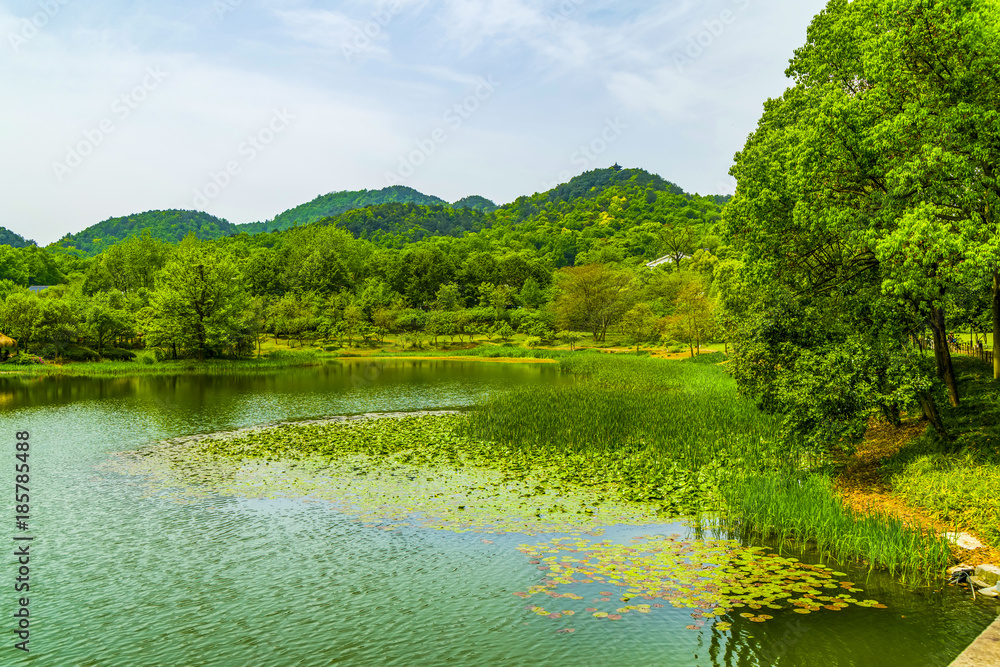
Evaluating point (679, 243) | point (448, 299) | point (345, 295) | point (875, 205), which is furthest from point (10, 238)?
point (875, 205)

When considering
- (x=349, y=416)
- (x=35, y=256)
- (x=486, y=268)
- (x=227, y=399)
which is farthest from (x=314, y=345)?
(x=35, y=256)

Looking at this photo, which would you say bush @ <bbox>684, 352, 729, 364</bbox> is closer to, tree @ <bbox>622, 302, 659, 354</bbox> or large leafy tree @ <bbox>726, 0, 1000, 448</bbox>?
tree @ <bbox>622, 302, 659, 354</bbox>

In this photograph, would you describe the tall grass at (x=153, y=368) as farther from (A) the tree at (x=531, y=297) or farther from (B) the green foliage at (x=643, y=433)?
(A) the tree at (x=531, y=297)

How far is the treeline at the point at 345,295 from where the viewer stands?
57.6 metres

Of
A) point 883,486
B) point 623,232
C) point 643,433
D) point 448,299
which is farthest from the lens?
point 623,232

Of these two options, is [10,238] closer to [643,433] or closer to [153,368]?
[153,368]

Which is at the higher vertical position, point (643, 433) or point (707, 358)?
point (707, 358)

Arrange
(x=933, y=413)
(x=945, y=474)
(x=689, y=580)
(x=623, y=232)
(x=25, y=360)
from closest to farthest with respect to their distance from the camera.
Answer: (x=689, y=580)
(x=945, y=474)
(x=933, y=413)
(x=25, y=360)
(x=623, y=232)

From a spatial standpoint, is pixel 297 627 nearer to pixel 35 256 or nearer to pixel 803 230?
pixel 803 230

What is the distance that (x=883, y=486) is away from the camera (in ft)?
45.8

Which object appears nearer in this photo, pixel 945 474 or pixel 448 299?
pixel 945 474

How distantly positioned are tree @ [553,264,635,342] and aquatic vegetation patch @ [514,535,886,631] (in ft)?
241

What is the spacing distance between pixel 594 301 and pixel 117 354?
2345 inches

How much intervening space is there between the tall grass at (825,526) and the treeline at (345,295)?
2124cm
